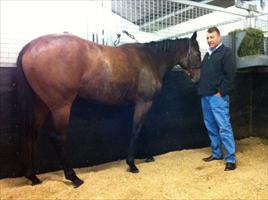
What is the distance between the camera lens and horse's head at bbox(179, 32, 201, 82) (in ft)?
11.6

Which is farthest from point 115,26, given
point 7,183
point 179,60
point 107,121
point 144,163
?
point 7,183

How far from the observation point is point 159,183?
283 cm

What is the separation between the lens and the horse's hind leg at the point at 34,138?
110 inches

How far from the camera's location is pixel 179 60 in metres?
3.57

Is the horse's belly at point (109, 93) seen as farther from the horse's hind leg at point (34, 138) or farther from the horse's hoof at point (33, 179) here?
the horse's hoof at point (33, 179)

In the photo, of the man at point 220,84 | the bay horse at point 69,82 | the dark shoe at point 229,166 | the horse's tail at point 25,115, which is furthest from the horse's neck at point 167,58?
the horse's tail at point 25,115

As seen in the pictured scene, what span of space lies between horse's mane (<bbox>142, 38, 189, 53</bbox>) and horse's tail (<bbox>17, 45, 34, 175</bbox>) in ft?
4.44

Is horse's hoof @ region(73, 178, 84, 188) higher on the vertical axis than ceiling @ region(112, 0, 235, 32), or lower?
lower

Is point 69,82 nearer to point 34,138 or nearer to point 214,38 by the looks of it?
point 34,138

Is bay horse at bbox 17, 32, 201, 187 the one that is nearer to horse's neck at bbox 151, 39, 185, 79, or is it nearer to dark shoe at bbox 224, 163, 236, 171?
horse's neck at bbox 151, 39, 185, 79

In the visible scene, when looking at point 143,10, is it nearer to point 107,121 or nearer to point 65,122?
point 107,121

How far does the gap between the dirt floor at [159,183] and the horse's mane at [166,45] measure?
4.08 feet

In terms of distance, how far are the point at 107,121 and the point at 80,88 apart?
765 millimetres

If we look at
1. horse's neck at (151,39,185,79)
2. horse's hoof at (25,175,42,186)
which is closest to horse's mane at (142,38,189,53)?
horse's neck at (151,39,185,79)
